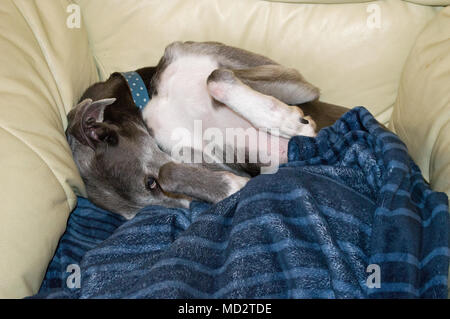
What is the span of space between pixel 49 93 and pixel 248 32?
39.4 inches

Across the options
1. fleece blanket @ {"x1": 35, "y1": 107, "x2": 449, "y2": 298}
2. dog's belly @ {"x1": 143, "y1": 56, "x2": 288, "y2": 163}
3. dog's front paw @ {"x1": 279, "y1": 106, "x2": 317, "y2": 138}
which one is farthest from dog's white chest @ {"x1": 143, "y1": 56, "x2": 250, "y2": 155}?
fleece blanket @ {"x1": 35, "y1": 107, "x2": 449, "y2": 298}

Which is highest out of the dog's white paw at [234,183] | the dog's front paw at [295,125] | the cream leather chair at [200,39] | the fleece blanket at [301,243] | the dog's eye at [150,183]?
the cream leather chair at [200,39]

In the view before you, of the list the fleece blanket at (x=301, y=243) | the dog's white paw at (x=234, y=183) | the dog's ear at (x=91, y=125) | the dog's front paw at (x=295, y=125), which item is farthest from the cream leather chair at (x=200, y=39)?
the dog's white paw at (x=234, y=183)

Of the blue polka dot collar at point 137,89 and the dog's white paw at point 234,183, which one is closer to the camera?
the dog's white paw at point 234,183

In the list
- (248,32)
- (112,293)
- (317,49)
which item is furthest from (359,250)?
(248,32)

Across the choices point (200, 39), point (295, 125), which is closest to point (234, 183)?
point (295, 125)

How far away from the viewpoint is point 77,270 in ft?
5.48

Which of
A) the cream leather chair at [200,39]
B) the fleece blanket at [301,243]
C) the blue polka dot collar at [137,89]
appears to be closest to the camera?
the fleece blanket at [301,243]

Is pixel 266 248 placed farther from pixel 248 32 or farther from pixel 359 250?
pixel 248 32

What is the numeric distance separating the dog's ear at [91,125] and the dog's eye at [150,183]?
8.7 inches

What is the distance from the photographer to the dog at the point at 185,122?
6.68 ft

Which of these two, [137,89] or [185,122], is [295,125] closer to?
[185,122]

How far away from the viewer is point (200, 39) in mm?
2459

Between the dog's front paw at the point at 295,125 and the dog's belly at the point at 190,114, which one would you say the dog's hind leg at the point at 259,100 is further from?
the dog's belly at the point at 190,114
